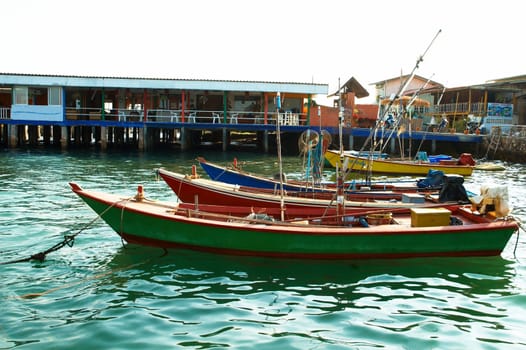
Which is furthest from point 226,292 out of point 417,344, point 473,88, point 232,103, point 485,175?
point 473,88

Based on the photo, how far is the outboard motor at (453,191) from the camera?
1142 centimetres

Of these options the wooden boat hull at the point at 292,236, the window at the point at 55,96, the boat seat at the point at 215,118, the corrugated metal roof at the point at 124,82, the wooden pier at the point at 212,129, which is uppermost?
the corrugated metal roof at the point at 124,82

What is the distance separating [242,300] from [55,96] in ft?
91.9

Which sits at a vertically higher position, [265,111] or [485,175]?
[265,111]

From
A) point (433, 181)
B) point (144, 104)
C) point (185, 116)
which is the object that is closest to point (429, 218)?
point (433, 181)

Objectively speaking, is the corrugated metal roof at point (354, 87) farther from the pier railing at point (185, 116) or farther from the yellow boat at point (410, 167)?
the yellow boat at point (410, 167)

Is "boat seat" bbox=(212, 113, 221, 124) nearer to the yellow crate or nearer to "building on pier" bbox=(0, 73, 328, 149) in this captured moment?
"building on pier" bbox=(0, 73, 328, 149)

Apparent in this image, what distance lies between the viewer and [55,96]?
31.8m

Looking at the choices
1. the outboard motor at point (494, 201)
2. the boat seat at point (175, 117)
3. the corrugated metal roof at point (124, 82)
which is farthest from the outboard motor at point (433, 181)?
the boat seat at point (175, 117)

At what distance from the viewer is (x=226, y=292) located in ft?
26.4

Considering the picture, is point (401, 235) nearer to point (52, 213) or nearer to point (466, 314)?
point (466, 314)

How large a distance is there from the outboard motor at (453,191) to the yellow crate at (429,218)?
197cm

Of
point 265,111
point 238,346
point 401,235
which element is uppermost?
point 265,111

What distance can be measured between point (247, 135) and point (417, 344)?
44.3m
